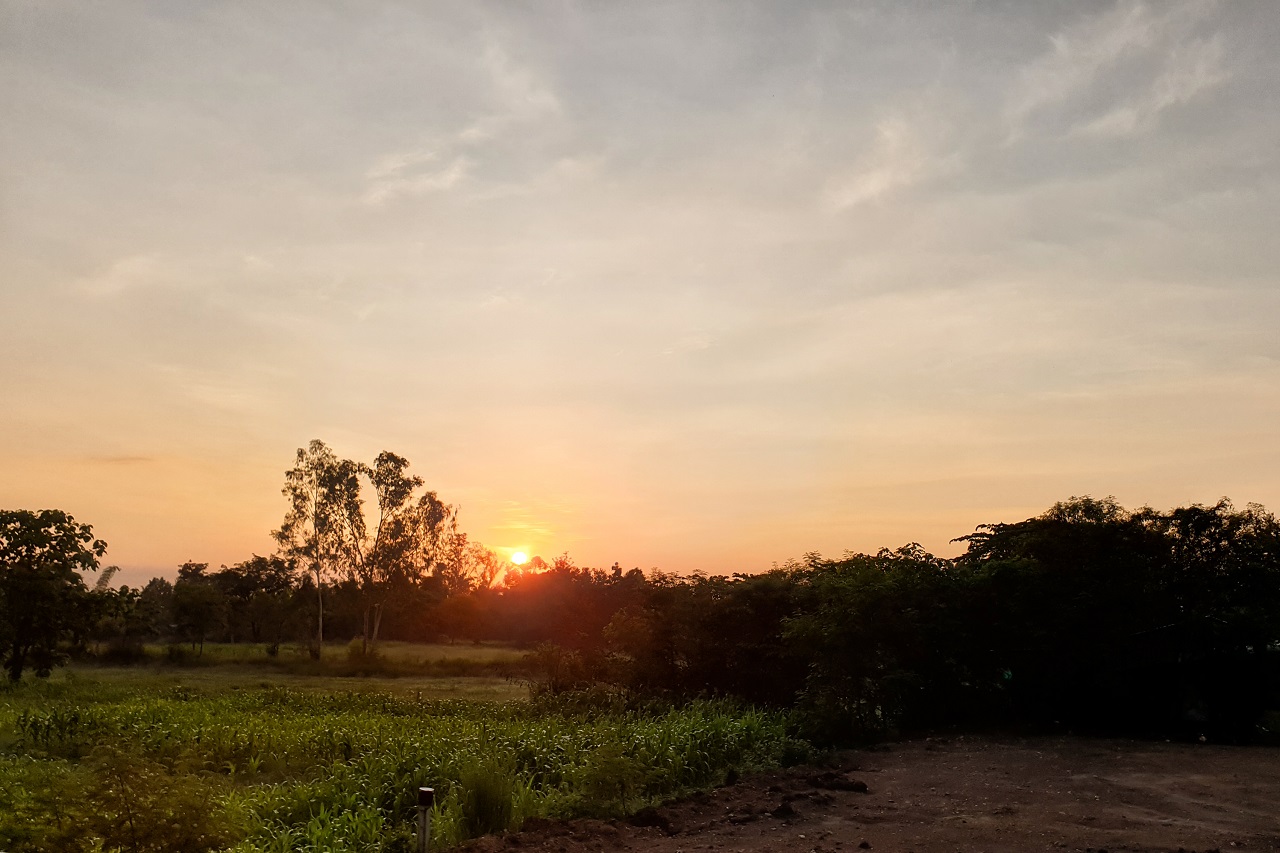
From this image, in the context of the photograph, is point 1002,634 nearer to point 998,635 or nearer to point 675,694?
point 998,635

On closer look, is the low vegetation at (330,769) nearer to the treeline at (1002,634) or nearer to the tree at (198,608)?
the treeline at (1002,634)

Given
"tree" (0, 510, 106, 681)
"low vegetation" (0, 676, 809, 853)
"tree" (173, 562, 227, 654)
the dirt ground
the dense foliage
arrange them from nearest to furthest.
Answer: "low vegetation" (0, 676, 809, 853) → the dirt ground → the dense foliage → "tree" (0, 510, 106, 681) → "tree" (173, 562, 227, 654)

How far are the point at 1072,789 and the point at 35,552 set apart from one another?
26576mm

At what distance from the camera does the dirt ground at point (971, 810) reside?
7.90m

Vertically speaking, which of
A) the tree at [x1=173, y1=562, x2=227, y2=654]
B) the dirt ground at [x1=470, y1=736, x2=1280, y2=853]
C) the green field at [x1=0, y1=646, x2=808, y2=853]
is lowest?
the dirt ground at [x1=470, y1=736, x2=1280, y2=853]

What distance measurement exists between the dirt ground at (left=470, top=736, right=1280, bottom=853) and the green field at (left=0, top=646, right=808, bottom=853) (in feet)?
2.13

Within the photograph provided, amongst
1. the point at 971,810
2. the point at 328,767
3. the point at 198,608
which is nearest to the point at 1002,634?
the point at 971,810

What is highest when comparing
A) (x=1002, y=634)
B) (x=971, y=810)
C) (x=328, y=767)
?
(x=1002, y=634)

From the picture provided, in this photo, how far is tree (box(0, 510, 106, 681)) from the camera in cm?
Answer: 2369

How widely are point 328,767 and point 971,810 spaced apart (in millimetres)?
7228

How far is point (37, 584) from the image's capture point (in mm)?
23797

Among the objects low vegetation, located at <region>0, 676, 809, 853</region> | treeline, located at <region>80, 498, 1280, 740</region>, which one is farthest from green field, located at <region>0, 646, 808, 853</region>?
treeline, located at <region>80, 498, 1280, 740</region>

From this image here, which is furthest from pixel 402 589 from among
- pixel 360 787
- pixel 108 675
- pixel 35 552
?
pixel 360 787

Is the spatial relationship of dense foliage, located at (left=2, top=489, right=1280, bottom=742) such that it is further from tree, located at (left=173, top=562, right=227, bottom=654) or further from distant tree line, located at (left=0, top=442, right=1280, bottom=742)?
tree, located at (left=173, top=562, right=227, bottom=654)
